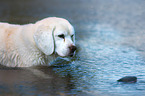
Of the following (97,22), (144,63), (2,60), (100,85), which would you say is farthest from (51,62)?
(97,22)

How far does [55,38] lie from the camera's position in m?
6.34

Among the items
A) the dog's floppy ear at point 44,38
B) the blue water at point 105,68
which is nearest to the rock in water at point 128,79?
the blue water at point 105,68

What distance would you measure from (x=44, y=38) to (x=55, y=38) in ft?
0.67

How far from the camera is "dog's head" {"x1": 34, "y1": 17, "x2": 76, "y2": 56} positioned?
6285mm

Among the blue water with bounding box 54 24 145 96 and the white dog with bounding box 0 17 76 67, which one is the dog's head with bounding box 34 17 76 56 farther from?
the blue water with bounding box 54 24 145 96

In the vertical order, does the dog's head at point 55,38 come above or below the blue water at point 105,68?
above

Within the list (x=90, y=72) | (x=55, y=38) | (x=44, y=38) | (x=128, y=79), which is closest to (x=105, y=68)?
(x=90, y=72)

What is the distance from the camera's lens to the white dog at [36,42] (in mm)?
6316

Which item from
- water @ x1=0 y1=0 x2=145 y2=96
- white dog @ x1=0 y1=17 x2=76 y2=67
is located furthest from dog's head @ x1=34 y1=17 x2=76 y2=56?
water @ x1=0 y1=0 x2=145 y2=96

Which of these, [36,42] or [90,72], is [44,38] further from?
[90,72]

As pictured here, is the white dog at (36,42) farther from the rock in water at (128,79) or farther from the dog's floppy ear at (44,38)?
the rock in water at (128,79)

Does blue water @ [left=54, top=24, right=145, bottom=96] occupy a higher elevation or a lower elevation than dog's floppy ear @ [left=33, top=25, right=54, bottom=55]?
lower

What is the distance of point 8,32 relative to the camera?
6883mm

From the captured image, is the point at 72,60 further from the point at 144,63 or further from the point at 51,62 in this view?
the point at 144,63
